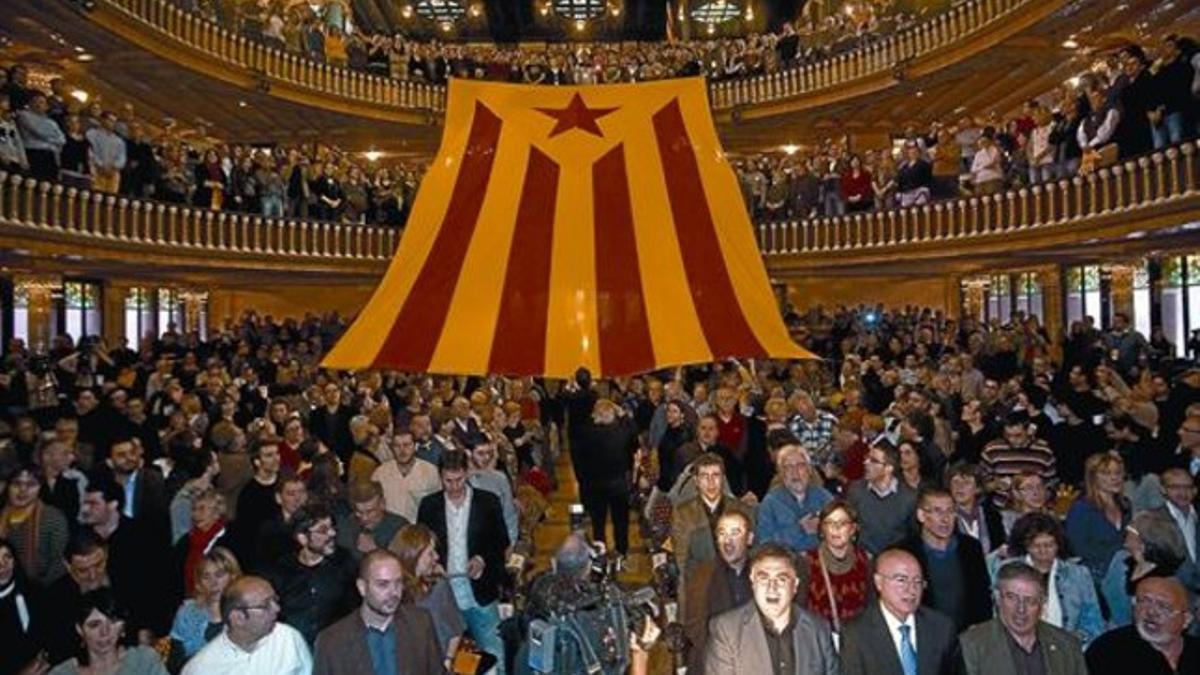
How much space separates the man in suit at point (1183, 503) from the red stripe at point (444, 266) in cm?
460

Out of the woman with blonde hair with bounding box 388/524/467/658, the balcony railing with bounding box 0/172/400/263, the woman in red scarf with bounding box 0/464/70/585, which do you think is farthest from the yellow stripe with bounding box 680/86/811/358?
the balcony railing with bounding box 0/172/400/263

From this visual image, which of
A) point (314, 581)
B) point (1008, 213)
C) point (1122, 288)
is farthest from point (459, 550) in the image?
point (1122, 288)

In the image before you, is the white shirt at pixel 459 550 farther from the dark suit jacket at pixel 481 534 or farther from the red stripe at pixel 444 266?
the red stripe at pixel 444 266

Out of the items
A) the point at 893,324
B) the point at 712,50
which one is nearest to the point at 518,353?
the point at 893,324

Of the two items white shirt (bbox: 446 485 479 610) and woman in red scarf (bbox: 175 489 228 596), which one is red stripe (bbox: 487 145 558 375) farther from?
woman in red scarf (bbox: 175 489 228 596)

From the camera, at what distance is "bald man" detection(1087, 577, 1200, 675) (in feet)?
13.7

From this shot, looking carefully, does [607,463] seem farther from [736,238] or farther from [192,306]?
[192,306]

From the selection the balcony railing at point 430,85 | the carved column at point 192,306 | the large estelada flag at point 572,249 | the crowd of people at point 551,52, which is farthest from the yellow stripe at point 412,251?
the carved column at point 192,306

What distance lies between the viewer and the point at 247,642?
4.16 m

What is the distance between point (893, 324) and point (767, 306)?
13266mm

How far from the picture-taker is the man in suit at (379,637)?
163 inches

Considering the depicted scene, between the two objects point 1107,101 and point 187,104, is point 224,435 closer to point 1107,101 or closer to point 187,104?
point 1107,101

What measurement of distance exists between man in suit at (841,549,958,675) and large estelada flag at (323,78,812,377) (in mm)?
3910

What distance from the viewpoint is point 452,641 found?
16.5ft
